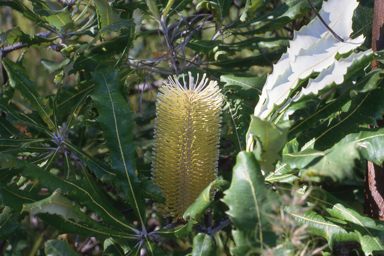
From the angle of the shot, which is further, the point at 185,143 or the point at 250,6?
the point at 250,6

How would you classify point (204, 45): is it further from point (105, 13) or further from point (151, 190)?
point (151, 190)

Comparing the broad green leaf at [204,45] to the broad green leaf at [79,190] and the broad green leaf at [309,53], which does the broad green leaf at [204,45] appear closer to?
the broad green leaf at [309,53]

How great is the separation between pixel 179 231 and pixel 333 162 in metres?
0.40

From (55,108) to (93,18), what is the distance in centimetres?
47

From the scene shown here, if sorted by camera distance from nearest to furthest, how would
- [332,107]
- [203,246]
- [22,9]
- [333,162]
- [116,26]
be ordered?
[333,162] → [203,246] → [332,107] → [116,26] → [22,9]

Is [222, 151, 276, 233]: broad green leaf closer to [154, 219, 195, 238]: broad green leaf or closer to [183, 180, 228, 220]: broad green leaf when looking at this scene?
[183, 180, 228, 220]: broad green leaf

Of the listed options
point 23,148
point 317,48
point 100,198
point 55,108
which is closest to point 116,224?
point 100,198

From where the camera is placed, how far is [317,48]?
68cm

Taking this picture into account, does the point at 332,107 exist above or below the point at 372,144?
above

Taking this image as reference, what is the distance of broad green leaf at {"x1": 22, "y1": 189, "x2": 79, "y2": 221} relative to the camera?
0.66 m

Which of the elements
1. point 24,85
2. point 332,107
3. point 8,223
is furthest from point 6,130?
point 332,107

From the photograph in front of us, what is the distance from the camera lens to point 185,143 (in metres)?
0.79

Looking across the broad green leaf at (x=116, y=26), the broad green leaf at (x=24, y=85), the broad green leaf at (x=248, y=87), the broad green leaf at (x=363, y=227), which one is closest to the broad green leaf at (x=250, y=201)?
the broad green leaf at (x=363, y=227)

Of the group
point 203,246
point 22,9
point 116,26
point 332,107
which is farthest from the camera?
point 22,9
